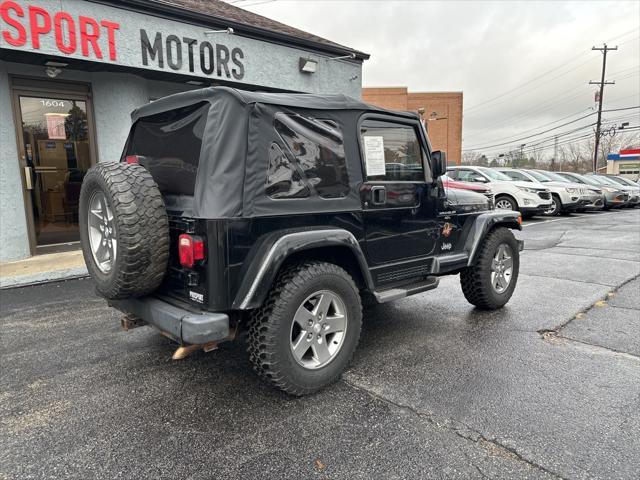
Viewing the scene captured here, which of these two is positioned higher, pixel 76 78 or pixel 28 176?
pixel 76 78

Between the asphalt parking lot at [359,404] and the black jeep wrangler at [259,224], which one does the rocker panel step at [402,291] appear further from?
the asphalt parking lot at [359,404]

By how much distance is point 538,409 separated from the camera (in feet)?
9.01

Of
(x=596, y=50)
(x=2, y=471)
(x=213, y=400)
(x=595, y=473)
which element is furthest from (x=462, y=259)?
(x=596, y=50)

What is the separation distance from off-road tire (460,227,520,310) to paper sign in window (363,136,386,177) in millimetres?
1674

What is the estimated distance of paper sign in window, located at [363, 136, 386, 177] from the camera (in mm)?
3447

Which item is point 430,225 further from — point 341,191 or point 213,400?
point 213,400

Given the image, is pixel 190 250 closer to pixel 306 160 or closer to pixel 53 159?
pixel 306 160

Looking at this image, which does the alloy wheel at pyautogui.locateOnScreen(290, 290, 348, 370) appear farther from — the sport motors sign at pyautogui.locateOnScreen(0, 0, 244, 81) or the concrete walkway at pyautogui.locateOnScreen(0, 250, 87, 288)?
the sport motors sign at pyautogui.locateOnScreen(0, 0, 244, 81)

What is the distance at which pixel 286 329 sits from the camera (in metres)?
2.75

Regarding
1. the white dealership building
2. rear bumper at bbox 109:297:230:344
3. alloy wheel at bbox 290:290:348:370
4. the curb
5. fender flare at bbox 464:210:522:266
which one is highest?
the white dealership building

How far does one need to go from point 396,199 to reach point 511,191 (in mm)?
11123

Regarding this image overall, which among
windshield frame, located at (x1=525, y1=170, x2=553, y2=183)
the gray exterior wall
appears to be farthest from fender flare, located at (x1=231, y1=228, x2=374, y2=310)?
windshield frame, located at (x1=525, y1=170, x2=553, y2=183)

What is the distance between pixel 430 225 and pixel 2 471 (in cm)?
349

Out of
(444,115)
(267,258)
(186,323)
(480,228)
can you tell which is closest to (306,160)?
(267,258)
